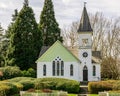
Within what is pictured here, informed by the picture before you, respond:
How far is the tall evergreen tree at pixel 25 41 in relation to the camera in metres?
62.1

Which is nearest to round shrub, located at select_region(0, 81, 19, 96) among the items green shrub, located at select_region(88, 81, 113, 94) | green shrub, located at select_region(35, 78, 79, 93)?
green shrub, located at select_region(35, 78, 79, 93)

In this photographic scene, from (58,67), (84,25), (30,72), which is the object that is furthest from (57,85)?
(84,25)

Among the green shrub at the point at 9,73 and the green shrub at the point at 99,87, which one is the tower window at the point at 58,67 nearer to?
the green shrub at the point at 9,73

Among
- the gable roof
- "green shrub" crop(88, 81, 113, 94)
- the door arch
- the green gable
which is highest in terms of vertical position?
the gable roof

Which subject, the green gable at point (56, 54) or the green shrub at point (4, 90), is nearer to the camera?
the green shrub at point (4, 90)

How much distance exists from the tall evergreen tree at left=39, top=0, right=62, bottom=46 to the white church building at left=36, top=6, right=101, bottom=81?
17517mm

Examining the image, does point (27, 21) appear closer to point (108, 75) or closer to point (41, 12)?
point (41, 12)

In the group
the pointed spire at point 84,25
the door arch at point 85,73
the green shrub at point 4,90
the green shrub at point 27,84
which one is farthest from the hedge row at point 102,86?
the pointed spire at point 84,25

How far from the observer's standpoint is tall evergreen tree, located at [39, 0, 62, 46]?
243 ft

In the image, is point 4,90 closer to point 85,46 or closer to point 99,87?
point 99,87

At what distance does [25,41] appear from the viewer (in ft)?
208

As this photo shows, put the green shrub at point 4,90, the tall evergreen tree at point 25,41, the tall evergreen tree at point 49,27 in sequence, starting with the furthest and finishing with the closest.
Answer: the tall evergreen tree at point 49,27 < the tall evergreen tree at point 25,41 < the green shrub at point 4,90

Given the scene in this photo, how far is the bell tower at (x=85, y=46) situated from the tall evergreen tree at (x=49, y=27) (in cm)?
1726

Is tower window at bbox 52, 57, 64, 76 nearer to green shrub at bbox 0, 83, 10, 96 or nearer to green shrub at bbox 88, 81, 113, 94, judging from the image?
green shrub at bbox 88, 81, 113, 94
